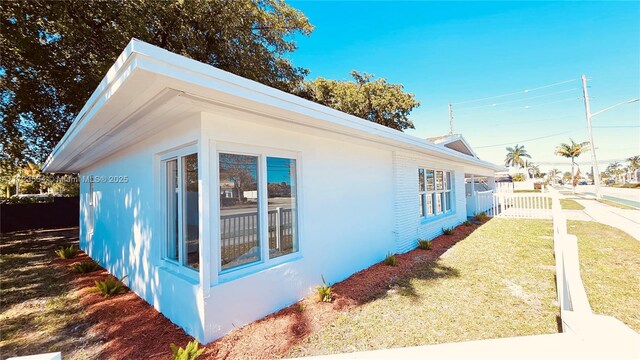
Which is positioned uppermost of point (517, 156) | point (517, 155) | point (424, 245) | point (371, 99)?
point (371, 99)

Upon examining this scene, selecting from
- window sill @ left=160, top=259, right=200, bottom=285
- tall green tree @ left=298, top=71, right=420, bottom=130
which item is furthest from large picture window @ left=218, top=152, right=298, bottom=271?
tall green tree @ left=298, top=71, right=420, bottom=130

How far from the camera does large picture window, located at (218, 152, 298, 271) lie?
3.45m

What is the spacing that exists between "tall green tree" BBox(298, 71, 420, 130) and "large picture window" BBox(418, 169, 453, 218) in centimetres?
1351

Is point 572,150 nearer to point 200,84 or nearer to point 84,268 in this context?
point 200,84

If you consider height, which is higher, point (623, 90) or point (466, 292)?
point (623, 90)

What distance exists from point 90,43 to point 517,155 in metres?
70.7

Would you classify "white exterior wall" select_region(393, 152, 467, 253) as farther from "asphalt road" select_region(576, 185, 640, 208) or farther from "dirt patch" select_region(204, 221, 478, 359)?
"asphalt road" select_region(576, 185, 640, 208)

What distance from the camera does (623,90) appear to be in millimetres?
19906

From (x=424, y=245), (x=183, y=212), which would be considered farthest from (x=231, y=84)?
(x=424, y=245)

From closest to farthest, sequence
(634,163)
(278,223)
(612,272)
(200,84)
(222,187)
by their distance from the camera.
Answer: (200,84)
(222,187)
(278,223)
(612,272)
(634,163)

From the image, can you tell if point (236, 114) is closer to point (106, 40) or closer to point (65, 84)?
point (106, 40)

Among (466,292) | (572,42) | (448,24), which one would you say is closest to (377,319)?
(466,292)

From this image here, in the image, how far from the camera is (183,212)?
3656 millimetres

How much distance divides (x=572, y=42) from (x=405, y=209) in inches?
451
